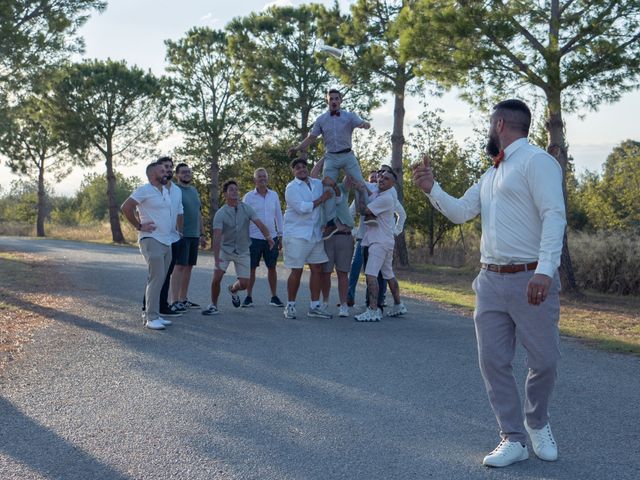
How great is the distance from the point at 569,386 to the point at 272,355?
2.95 m

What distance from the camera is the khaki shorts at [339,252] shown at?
11.3m

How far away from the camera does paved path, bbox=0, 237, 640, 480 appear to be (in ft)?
15.5

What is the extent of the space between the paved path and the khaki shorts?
1.19 meters

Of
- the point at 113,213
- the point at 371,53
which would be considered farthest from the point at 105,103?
the point at 371,53

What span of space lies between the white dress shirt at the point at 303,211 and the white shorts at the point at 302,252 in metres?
0.07

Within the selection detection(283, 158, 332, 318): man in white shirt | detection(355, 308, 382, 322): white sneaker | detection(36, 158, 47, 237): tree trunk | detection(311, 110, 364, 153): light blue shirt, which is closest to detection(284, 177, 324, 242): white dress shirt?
detection(283, 158, 332, 318): man in white shirt

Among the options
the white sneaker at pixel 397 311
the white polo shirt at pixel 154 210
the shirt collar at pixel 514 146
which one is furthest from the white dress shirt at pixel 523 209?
the white sneaker at pixel 397 311

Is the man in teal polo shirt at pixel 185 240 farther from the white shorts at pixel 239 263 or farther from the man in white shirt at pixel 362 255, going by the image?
the man in white shirt at pixel 362 255

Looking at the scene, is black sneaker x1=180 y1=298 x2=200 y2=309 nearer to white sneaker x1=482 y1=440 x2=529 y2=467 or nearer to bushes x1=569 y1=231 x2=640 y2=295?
white sneaker x1=482 y1=440 x2=529 y2=467

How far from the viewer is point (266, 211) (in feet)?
40.7

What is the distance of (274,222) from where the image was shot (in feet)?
41.3

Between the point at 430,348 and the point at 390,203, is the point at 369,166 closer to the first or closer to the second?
the point at 390,203

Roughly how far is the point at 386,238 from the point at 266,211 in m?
2.28

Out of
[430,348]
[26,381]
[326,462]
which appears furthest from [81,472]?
[430,348]
